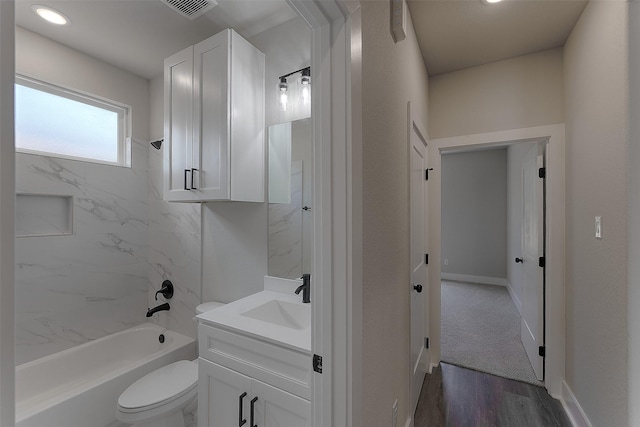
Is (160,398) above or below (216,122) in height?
below

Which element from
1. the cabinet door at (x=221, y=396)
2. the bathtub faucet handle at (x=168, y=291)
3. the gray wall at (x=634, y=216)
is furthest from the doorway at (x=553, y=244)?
the bathtub faucet handle at (x=168, y=291)

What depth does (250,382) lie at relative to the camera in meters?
1.30

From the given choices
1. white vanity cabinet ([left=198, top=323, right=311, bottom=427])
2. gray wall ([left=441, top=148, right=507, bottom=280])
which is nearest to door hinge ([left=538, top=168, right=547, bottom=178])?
white vanity cabinet ([left=198, top=323, right=311, bottom=427])

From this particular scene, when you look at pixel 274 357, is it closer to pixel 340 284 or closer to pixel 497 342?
pixel 340 284

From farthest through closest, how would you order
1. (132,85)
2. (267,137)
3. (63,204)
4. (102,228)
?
(132,85) → (102,228) → (63,204) → (267,137)

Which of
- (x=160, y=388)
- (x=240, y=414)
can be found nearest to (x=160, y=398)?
(x=160, y=388)

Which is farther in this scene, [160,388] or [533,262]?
[533,262]

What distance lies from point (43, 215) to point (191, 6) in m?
1.91

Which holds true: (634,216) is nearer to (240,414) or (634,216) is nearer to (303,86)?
(303,86)

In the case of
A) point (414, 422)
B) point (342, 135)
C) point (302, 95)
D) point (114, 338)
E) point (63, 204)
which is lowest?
point (414, 422)

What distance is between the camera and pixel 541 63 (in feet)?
6.98

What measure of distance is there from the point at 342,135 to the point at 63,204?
8.44 ft

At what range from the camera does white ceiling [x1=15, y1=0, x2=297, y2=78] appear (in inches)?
71.4

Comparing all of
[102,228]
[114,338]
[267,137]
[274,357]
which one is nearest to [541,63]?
[267,137]
